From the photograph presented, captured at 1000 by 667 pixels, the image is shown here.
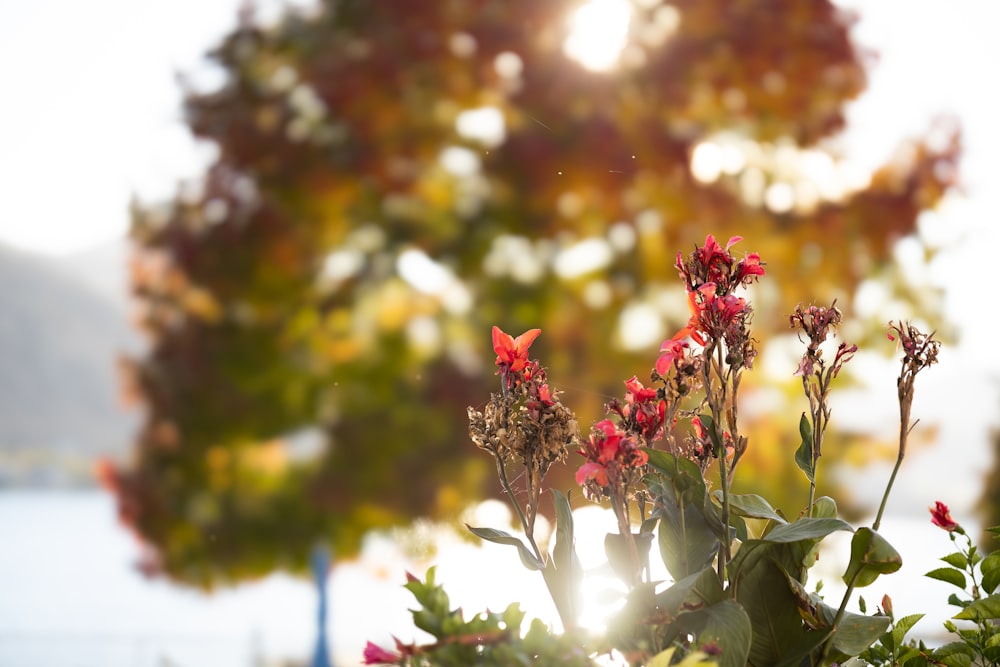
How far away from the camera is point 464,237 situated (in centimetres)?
309

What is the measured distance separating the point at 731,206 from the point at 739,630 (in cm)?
276

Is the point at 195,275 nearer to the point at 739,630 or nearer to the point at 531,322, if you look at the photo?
the point at 531,322

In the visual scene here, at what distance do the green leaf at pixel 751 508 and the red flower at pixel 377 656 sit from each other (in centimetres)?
24

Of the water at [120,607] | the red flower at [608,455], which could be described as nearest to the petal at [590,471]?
the red flower at [608,455]

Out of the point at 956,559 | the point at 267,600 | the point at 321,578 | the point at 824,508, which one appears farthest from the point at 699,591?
the point at 267,600

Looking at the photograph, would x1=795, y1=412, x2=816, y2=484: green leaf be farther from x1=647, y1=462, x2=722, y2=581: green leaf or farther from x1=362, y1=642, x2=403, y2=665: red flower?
x1=362, y1=642, x2=403, y2=665: red flower

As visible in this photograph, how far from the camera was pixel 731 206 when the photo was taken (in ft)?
9.98

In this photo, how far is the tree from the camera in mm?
2994

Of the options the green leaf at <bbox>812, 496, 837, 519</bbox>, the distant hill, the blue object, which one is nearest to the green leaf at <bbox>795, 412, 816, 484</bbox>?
the green leaf at <bbox>812, 496, 837, 519</bbox>

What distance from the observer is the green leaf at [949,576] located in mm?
610

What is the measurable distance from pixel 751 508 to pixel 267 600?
6648 mm

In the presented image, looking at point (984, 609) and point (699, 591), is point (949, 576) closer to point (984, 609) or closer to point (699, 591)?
point (984, 609)

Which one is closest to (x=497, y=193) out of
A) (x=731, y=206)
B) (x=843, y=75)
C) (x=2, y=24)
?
(x=731, y=206)

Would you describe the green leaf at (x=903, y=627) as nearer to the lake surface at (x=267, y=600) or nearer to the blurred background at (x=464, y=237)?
the lake surface at (x=267, y=600)
